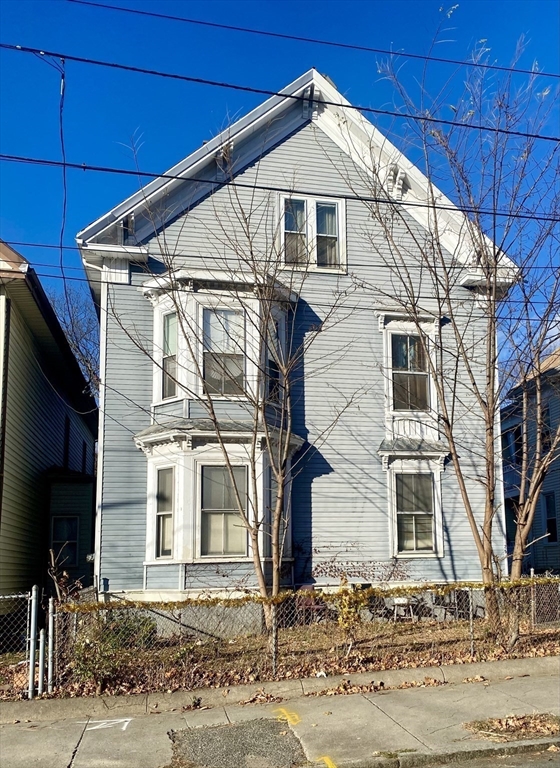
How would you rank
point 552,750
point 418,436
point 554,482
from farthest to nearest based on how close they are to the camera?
point 554,482
point 418,436
point 552,750

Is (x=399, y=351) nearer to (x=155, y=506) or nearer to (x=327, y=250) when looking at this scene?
(x=327, y=250)

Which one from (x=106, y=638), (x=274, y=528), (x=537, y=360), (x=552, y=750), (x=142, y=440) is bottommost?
(x=552, y=750)

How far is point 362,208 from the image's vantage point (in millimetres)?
15977

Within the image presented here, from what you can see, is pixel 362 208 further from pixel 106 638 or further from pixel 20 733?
pixel 20 733

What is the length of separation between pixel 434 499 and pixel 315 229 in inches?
243

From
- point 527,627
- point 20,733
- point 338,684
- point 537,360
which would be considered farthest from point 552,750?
point 537,360

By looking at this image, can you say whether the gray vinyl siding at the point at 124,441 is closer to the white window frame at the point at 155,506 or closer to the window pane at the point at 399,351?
the white window frame at the point at 155,506

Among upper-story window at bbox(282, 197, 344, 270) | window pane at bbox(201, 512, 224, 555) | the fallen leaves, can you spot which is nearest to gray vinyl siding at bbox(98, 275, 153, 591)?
window pane at bbox(201, 512, 224, 555)

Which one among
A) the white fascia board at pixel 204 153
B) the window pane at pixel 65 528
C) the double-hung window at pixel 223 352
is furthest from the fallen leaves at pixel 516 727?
the window pane at pixel 65 528

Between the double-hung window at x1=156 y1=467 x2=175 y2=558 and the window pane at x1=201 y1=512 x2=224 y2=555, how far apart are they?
2.03 feet

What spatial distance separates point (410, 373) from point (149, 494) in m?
Result: 5.96

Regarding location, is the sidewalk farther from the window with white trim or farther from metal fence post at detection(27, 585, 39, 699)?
the window with white trim

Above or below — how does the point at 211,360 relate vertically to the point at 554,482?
above

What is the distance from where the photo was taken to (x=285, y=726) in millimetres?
7688
